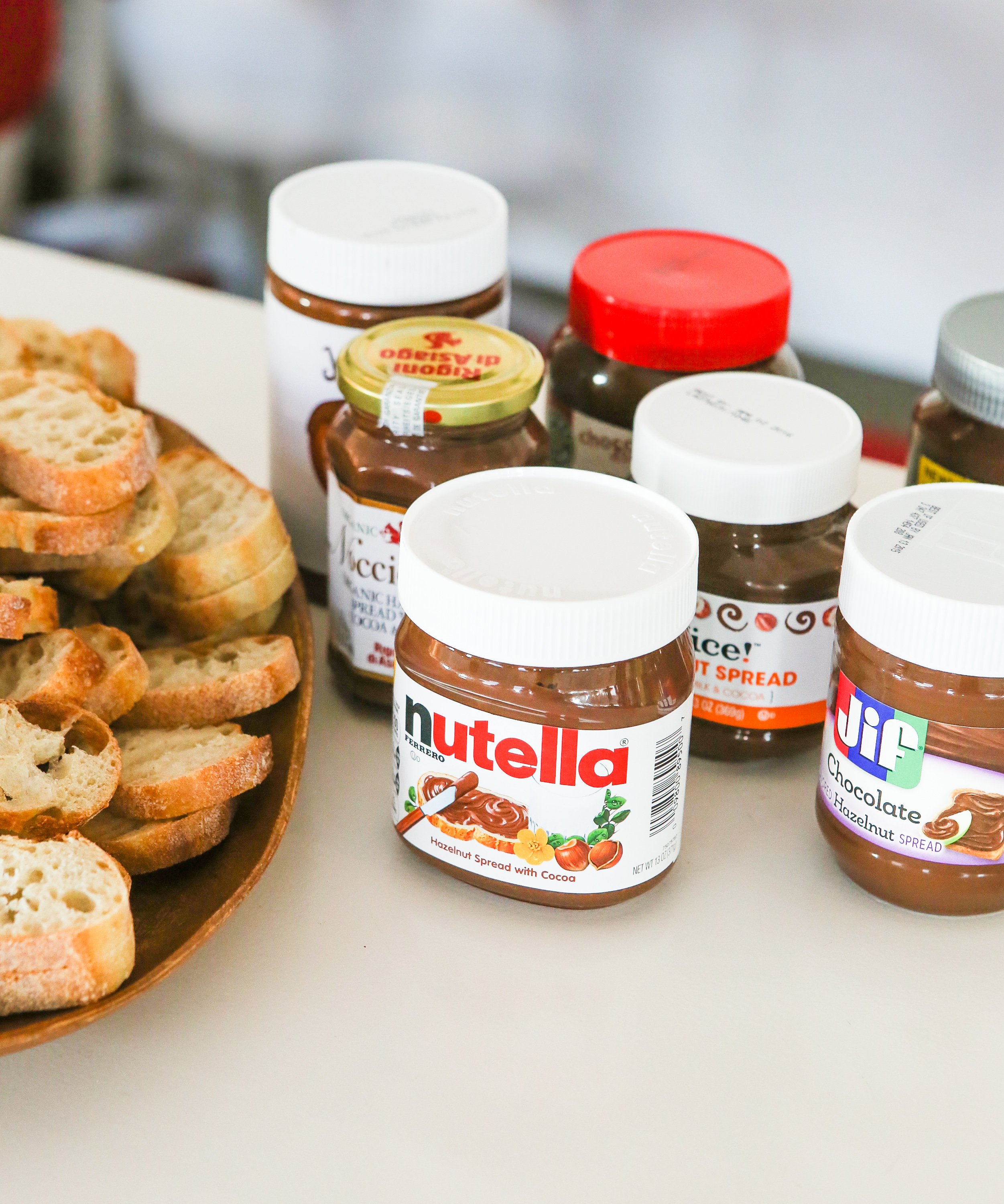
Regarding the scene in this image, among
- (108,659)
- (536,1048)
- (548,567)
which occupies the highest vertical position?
(548,567)

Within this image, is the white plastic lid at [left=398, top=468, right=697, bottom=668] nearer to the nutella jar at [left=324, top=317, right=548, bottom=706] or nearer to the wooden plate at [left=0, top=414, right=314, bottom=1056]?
the nutella jar at [left=324, top=317, right=548, bottom=706]

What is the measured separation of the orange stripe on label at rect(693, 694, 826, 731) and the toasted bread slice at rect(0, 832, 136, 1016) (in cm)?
39

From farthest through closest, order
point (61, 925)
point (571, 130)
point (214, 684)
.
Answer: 1. point (571, 130)
2. point (214, 684)
3. point (61, 925)

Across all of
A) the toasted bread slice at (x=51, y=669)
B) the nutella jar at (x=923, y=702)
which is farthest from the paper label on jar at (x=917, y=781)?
the toasted bread slice at (x=51, y=669)

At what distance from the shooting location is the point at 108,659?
2.92ft

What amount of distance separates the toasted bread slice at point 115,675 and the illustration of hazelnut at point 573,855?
0.29m

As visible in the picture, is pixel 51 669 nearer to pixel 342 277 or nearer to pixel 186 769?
pixel 186 769

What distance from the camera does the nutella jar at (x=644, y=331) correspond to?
3.18 feet

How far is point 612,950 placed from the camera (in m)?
0.82


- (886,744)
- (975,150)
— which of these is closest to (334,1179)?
(886,744)

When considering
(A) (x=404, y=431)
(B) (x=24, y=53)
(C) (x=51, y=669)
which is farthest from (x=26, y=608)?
(B) (x=24, y=53)

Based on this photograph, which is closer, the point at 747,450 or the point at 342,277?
the point at 747,450

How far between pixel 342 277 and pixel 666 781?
43 centimetres

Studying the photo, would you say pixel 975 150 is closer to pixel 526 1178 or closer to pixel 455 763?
pixel 455 763
